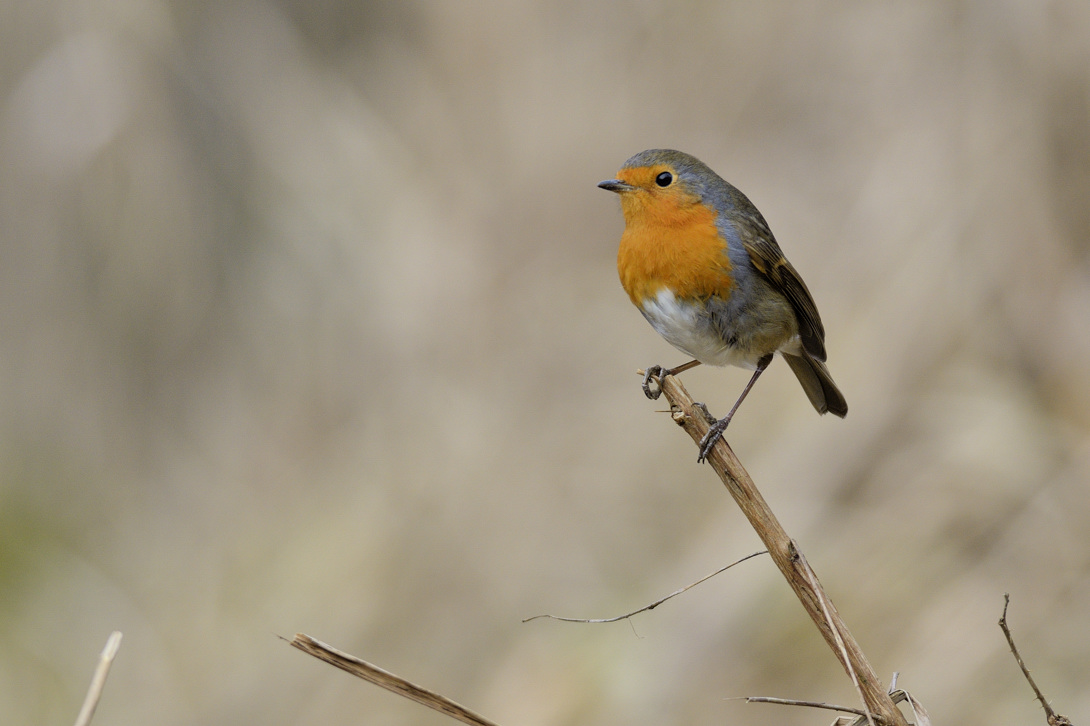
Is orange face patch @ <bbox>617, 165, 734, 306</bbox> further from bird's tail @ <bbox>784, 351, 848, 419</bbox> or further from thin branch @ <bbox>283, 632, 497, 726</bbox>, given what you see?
thin branch @ <bbox>283, 632, 497, 726</bbox>

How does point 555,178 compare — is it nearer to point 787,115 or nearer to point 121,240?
point 787,115

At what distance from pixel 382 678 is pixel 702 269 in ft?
5.34

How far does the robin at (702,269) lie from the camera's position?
2.69m

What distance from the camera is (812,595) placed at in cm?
152

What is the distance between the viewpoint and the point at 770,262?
9.37 feet

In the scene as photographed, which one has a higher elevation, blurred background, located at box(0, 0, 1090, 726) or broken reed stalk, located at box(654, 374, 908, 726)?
blurred background, located at box(0, 0, 1090, 726)

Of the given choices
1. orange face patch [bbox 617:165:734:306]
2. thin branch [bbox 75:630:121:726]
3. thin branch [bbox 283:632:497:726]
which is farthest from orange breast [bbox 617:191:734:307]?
thin branch [bbox 75:630:121:726]

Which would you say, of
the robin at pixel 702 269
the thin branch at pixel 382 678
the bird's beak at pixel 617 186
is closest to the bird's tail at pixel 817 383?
the robin at pixel 702 269

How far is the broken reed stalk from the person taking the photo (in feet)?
4.73

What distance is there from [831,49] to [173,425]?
12.3 ft

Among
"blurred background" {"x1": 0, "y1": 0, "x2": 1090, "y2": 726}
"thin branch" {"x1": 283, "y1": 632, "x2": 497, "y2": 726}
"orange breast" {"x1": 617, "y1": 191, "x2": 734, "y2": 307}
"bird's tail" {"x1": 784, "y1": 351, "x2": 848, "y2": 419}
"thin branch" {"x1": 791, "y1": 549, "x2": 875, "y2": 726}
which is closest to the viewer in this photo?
"thin branch" {"x1": 283, "y1": 632, "x2": 497, "y2": 726}

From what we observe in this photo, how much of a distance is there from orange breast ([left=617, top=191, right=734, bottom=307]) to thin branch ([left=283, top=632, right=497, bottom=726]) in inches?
61.0

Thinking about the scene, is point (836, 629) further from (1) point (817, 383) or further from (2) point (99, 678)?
(1) point (817, 383)

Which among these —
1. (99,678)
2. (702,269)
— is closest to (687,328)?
(702,269)
